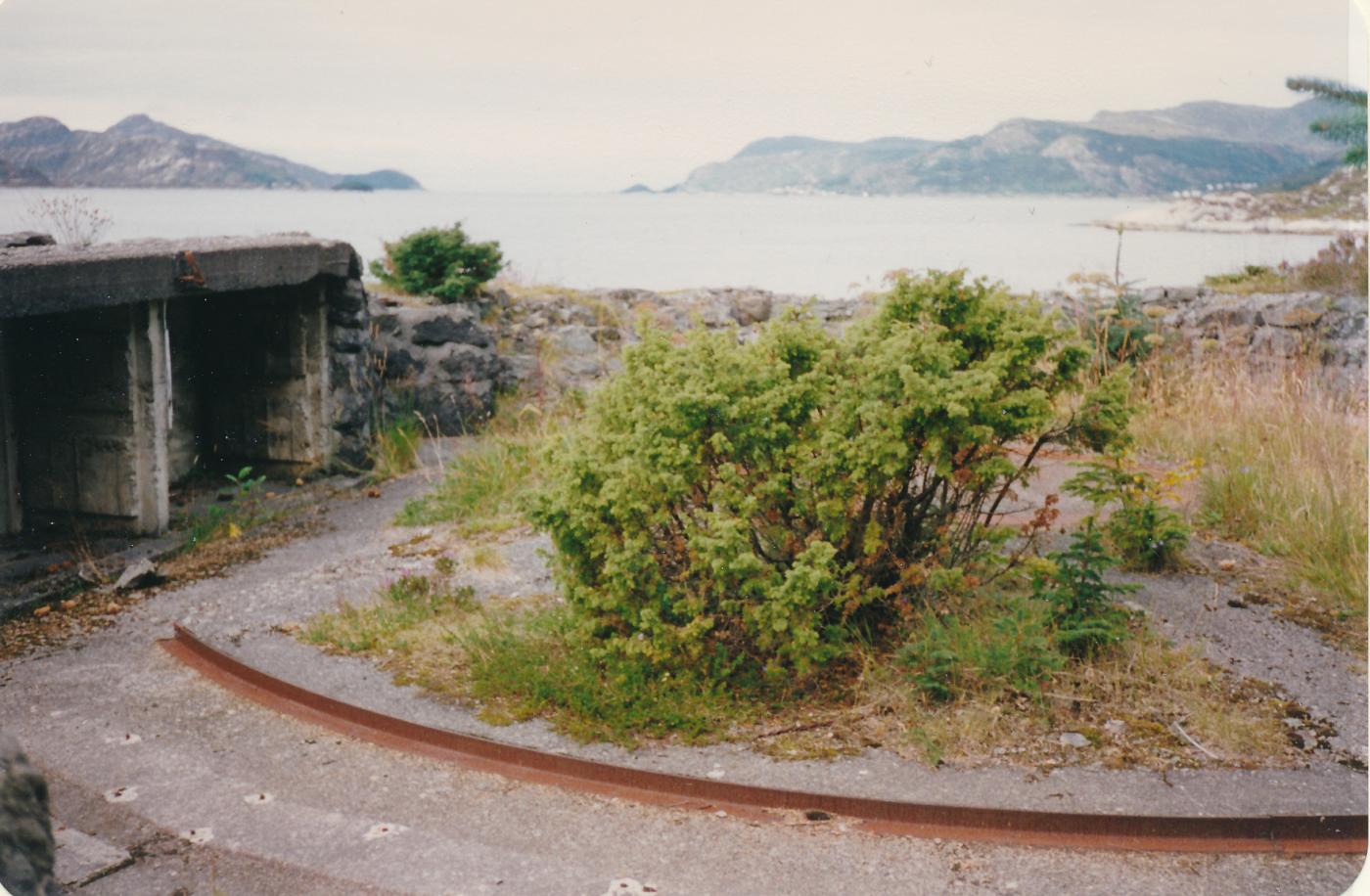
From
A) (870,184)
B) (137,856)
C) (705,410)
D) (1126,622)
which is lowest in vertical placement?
(137,856)

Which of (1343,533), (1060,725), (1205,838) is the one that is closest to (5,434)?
(1060,725)

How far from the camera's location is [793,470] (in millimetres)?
4688

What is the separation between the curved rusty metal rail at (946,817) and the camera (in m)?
3.53

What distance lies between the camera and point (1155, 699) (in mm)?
4438

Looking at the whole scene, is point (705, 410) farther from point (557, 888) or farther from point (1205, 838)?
point (1205, 838)

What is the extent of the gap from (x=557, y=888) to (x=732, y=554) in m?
1.47

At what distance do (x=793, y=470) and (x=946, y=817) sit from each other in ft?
5.20

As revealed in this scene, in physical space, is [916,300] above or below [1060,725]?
above

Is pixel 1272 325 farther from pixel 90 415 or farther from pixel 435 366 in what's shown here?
pixel 90 415

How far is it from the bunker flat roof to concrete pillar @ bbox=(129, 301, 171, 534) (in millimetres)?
248

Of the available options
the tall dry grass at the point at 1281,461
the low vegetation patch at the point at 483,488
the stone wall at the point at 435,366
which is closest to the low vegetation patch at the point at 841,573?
the tall dry grass at the point at 1281,461

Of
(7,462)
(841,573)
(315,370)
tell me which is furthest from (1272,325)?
(7,462)

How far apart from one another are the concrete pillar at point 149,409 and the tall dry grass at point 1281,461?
263 inches

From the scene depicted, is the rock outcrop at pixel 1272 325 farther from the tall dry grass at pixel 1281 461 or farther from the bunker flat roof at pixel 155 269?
the bunker flat roof at pixel 155 269
